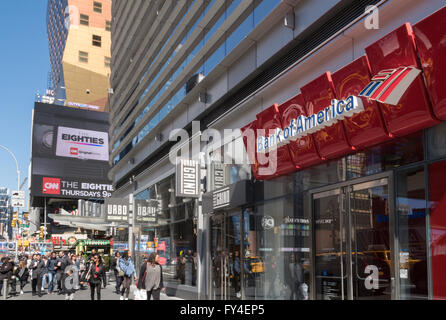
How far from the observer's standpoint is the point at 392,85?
809 centimetres

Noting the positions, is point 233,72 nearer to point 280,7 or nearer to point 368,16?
point 280,7

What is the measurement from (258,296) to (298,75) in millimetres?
6884

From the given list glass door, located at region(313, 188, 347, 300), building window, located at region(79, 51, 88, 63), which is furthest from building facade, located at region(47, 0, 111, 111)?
glass door, located at region(313, 188, 347, 300)

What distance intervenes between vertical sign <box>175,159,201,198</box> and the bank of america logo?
36.8 feet

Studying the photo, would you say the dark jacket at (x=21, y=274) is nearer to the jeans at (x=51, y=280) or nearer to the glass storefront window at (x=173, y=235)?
the jeans at (x=51, y=280)

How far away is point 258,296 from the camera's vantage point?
14062mm

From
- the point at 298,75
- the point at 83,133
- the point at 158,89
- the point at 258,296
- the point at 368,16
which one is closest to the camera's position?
the point at 368,16

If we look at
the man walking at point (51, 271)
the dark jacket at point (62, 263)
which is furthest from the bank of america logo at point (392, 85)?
the man walking at point (51, 271)

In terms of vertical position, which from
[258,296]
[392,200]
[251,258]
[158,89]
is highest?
[158,89]

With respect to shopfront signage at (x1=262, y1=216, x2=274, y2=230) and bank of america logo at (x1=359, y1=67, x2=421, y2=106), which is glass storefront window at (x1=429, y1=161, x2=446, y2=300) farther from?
shopfront signage at (x1=262, y1=216, x2=274, y2=230)

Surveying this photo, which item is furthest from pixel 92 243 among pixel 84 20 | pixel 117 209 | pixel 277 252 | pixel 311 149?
pixel 84 20

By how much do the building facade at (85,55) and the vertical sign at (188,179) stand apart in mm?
74103

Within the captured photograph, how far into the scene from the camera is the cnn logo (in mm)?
66625
